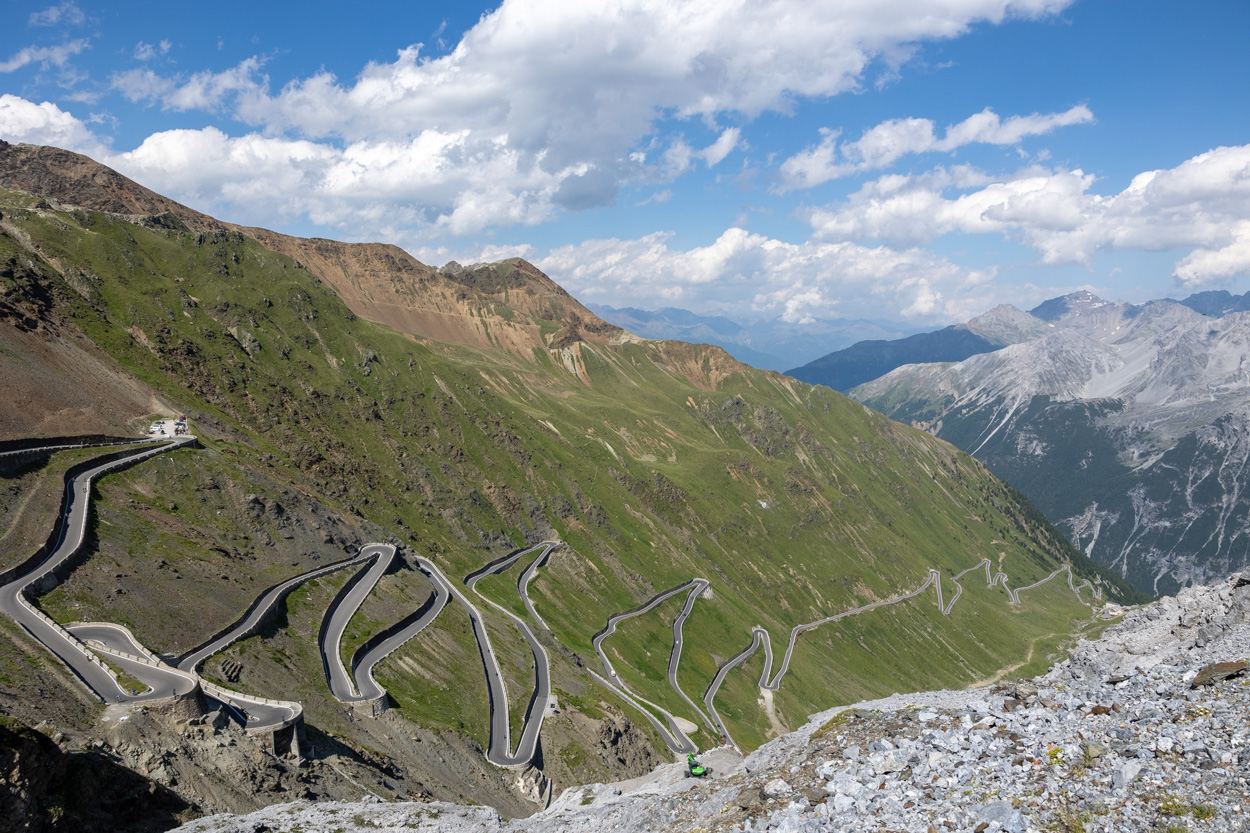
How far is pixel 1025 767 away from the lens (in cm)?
2192

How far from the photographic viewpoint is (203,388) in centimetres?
14288

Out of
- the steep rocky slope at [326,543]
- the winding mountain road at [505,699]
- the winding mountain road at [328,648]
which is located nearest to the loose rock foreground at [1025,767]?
the steep rocky slope at [326,543]

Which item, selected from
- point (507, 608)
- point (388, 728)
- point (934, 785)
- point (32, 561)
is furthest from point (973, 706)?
point (507, 608)

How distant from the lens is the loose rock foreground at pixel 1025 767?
63.4ft

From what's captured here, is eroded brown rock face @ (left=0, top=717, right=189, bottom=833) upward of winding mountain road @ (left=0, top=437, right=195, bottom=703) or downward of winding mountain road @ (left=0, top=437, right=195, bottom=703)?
downward

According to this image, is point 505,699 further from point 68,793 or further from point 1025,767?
point 1025,767

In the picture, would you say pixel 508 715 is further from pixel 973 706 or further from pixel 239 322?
pixel 239 322

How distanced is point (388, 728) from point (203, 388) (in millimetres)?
111276

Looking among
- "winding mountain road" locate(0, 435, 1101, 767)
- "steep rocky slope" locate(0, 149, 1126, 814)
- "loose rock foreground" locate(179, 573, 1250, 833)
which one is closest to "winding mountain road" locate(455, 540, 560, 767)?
"winding mountain road" locate(0, 435, 1101, 767)

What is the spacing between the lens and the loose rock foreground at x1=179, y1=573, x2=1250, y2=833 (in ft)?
63.4

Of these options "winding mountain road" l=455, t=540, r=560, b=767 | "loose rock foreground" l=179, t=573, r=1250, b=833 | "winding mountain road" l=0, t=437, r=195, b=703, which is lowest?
"winding mountain road" l=455, t=540, r=560, b=767

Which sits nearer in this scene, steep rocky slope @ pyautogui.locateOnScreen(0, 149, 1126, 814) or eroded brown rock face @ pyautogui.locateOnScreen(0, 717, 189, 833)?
eroded brown rock face @ pyautogui.locateOnScreen(0, 717, 189, 833)

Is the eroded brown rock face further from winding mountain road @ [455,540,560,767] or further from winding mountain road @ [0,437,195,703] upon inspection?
winding mountain road @ [455,540,560,767]

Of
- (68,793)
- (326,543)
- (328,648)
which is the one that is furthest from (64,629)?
(326,543)
